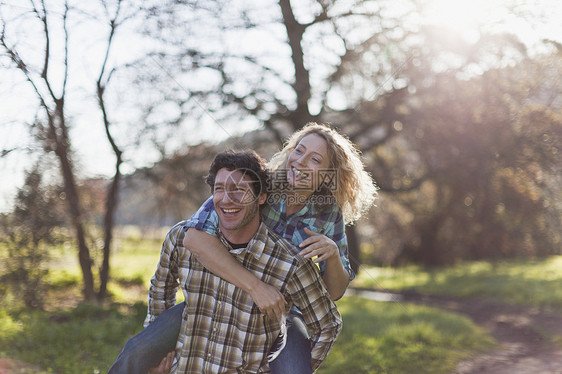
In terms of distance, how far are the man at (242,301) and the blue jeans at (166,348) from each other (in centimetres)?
6

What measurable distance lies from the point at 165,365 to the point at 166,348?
9 centimetres

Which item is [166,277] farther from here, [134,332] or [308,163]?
[134,332]

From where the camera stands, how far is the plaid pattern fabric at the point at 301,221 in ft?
9.44

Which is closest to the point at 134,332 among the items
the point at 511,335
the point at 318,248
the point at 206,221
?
the point at 206,221

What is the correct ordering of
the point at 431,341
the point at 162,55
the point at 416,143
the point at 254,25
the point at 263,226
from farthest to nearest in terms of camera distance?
the point at 416,143 < the point at 254,25 < the point at 162,55 < the point at 431,341 < the point at 263,226

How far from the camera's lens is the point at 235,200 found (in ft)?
8.65

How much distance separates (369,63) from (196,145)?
446cm

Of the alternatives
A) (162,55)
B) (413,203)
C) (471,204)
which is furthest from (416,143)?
(162,55)

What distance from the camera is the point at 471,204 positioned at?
15.9 m

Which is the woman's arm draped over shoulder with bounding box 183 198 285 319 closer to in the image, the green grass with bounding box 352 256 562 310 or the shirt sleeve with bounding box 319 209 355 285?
the shirt sleeve with bounding box 319 209 355 285

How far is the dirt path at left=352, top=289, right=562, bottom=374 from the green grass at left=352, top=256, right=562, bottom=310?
17.6 inches

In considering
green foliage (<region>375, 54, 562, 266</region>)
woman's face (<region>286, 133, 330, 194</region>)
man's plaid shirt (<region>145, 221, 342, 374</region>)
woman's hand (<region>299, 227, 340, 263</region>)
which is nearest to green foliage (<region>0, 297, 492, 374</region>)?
man's plaid shirt (<region>145, 221, 342, 374</region>)

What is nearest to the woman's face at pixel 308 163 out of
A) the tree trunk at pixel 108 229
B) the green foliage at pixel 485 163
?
the tree trunk at pixel 108 229

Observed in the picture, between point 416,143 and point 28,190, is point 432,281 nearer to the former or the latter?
point 416,143
